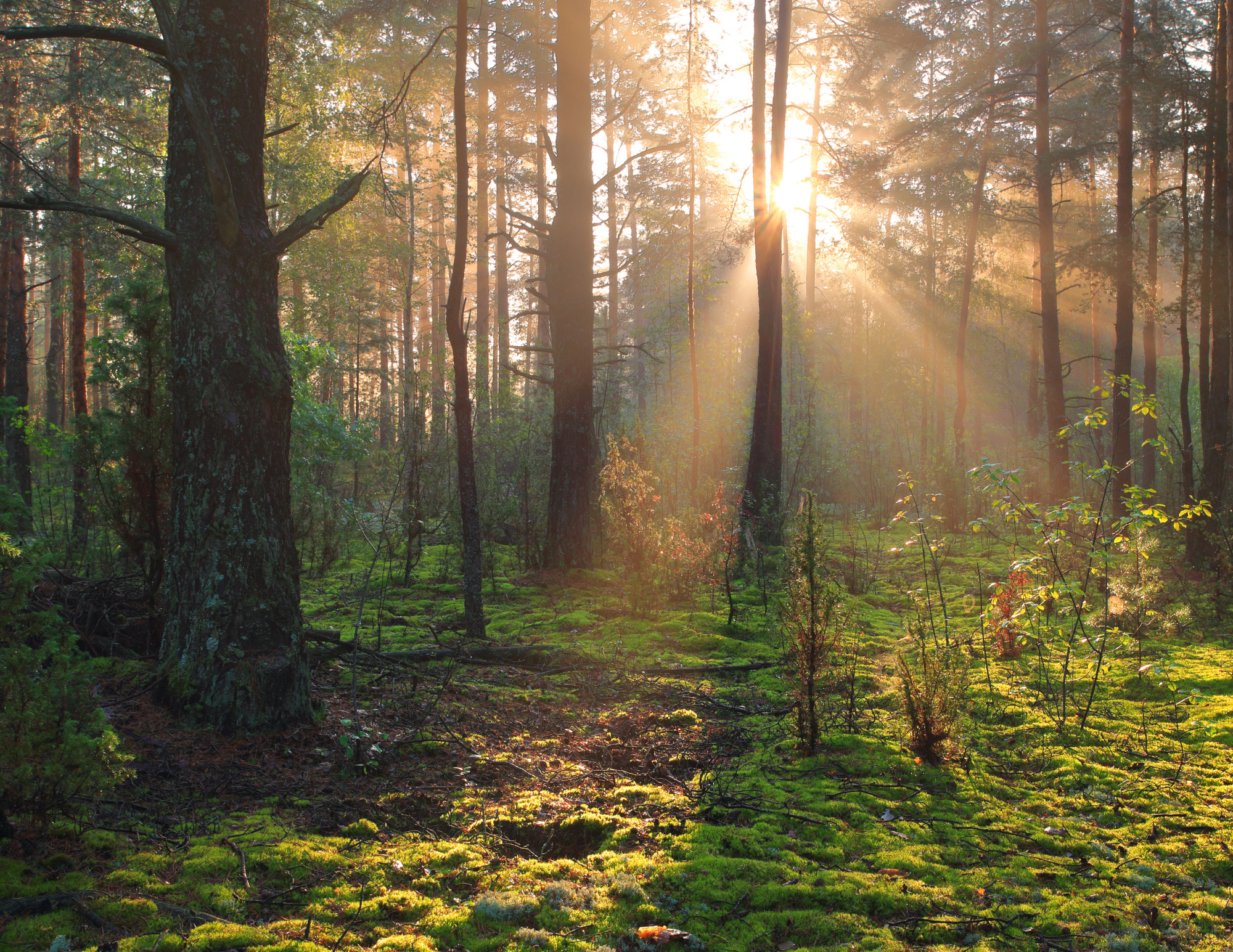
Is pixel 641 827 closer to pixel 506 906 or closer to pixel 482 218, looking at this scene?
pixel 506 906

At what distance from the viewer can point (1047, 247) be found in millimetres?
14359

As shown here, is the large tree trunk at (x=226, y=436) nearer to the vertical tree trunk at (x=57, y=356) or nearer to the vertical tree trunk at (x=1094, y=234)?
the vertical tree trunk at (x=1094, y=234)

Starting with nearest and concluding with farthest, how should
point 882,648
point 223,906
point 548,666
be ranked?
point 223,906 → point 548,666 → point 882,648

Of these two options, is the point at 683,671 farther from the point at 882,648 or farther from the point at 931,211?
the point at 931,211

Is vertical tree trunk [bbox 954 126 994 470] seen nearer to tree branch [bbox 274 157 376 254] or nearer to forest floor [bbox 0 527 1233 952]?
forest floor [bbox 0 527 1233 952]

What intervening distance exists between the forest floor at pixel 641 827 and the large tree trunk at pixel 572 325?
13.2 feet

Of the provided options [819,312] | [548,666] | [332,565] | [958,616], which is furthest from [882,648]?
[819,312]

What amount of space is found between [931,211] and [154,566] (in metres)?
20.7

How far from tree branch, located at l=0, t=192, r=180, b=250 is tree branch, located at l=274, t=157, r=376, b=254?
53 centimetres

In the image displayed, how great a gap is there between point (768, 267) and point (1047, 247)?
23.3ft

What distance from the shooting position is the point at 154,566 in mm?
4539

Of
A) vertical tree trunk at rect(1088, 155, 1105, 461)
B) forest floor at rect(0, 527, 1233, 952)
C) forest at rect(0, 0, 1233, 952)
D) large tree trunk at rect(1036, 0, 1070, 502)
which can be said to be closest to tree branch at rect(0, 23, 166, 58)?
forest at rect(0, 0, 1233, 952)

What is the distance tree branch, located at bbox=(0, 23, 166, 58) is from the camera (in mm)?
3316

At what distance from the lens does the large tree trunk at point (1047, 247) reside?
541 inches
